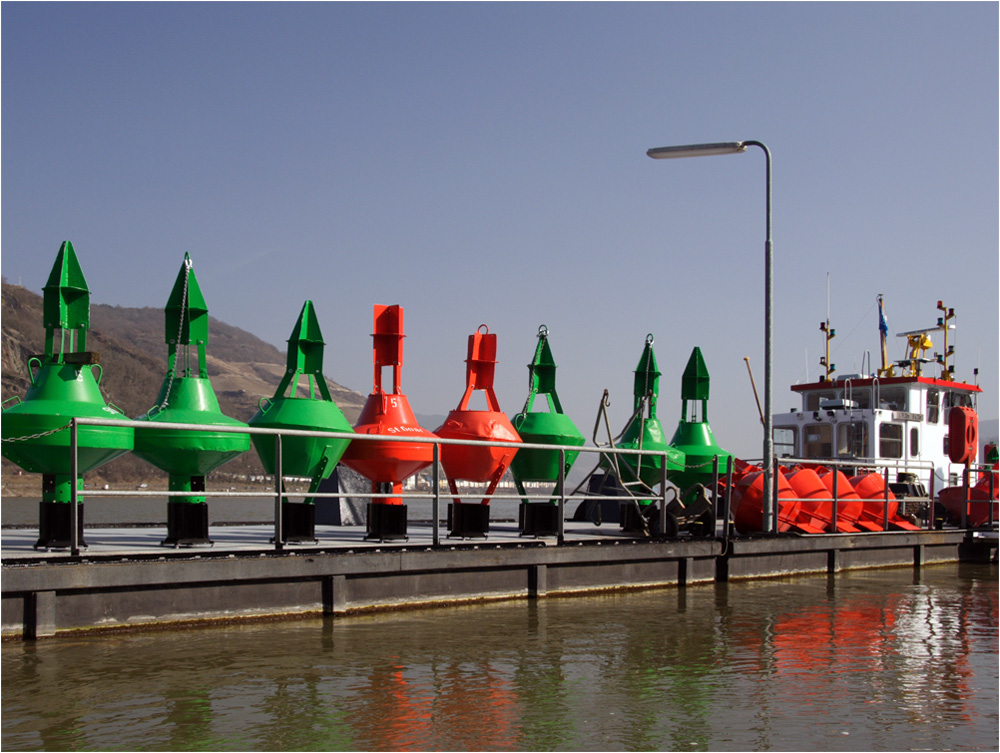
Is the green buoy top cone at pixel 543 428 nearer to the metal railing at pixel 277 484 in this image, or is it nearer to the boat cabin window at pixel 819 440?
the metal railing at pixel 277 484

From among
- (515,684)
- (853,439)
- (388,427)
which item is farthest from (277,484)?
(853,439)

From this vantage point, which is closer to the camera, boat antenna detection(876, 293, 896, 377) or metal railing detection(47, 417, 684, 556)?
metal railing detection(47, 417, 684, 556)

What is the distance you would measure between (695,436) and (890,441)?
10147 millimetres

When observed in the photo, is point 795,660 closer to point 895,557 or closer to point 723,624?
point 723,624

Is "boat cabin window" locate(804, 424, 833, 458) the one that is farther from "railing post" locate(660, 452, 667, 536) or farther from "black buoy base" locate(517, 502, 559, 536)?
"black buoy base" locate(517, 502, 559, 536)

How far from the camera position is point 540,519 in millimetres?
14930

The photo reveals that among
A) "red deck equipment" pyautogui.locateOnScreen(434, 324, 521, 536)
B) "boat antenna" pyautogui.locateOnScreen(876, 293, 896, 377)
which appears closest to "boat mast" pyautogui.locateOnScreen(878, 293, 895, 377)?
"boat antenna" pyautogui.locateOnScreen(876, 293, 896, 377)

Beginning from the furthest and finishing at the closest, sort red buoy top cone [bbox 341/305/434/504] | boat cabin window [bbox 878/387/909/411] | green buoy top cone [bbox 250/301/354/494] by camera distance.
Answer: boat cabin window [bbox 878/387/909/411] < red buoy top cone [bbox 341/305/434/504] < green buoy top cone [bbox 250/301/354/494]

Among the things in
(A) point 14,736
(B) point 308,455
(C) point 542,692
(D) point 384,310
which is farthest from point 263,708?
(D) point 384,310

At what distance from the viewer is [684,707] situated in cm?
772

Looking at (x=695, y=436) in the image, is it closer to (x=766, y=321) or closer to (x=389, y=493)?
(x=766, y=321)

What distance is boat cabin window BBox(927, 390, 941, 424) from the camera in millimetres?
28938

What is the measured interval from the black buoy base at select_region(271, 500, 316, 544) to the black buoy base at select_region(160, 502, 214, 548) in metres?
0.93

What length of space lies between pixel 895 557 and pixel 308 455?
1265cm
